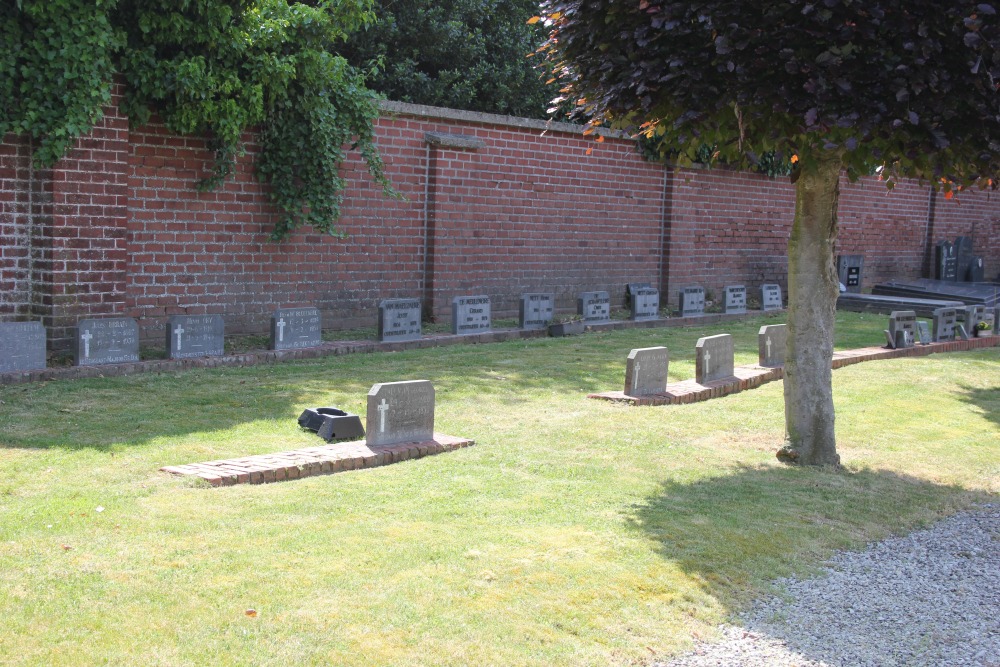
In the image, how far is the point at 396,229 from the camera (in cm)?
1477

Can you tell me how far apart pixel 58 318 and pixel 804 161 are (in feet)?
25.1

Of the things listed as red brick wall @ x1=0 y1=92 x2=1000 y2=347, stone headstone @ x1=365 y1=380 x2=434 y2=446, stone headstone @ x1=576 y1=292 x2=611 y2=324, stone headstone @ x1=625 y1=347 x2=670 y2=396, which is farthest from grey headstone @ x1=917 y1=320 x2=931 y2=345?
stone headstone @ x1=365 y1=380 x2=434 y2=446

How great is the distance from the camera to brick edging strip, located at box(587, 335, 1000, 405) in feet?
31.4

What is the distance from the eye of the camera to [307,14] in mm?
11891

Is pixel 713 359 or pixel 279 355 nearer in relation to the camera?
pixel 713 359

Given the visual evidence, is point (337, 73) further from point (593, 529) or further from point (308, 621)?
point (308, 621)

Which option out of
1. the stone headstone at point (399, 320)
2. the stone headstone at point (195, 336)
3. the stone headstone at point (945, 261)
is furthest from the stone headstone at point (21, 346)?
the stone headstone at point (945, 261)

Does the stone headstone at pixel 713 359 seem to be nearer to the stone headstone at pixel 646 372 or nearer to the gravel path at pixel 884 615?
the stone headstone at pixel 646 372

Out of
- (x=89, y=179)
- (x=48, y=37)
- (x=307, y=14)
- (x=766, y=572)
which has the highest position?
(x=307, y=14)

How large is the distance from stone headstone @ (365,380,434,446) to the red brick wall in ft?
16.7

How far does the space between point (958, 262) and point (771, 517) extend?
77.7ft

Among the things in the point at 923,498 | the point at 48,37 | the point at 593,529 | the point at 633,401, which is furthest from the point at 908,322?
the point at 48,37

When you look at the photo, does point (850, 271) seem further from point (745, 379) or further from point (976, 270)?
point (745, 379)

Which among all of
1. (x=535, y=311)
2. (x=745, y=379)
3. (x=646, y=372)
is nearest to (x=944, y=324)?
(x=745, y=379)
